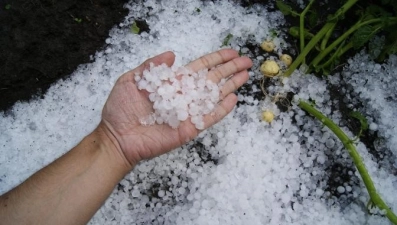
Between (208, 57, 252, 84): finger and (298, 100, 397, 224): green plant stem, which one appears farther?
(208, 57, 252, 84): finger

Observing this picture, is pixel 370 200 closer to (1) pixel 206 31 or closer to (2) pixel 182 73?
(2) pixel 182 73

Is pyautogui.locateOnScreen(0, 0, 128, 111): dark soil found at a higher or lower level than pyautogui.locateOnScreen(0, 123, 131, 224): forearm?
higher

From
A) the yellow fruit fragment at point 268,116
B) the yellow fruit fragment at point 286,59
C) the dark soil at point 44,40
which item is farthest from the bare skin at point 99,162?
the dark soil at point 44,40

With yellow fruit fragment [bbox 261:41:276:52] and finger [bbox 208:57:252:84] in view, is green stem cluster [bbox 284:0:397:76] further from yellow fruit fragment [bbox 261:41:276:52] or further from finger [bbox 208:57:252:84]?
finger [bbox 208:57:252:84]

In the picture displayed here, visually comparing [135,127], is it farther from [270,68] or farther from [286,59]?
[286,59]

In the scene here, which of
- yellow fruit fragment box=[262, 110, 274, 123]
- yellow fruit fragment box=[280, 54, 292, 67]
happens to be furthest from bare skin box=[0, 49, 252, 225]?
yellow fruit fragment box=[280, 54, 292, 67]
